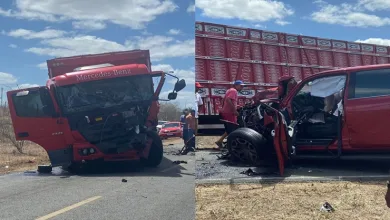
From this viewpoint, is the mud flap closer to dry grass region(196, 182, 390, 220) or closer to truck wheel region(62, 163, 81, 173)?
truck wheel region(62, 163, 81, 173)

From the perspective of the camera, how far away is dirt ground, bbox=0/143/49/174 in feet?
6.64

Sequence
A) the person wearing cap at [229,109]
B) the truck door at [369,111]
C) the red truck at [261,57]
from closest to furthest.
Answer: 1. the truck door at [369,111]
2. the person wearing cap at [229,109]
3. the red truck at [261,57]

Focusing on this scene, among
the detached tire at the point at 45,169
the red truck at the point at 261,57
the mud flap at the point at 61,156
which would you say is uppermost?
the red truck at the point at 261,57

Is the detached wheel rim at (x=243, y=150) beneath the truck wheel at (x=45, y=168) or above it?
beneath

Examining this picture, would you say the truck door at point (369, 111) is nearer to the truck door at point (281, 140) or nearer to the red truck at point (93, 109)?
the truck door at point (281, 140)

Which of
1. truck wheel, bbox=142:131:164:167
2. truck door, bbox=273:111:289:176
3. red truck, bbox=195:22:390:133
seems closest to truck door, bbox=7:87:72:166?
truck wheel, bbox=142:131:164:167

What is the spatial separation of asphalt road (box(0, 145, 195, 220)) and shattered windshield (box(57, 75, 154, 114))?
269 millimetres

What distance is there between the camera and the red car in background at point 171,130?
80.5 inches

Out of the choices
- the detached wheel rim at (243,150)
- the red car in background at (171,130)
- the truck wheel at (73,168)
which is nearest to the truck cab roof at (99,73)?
the red car in background at (171,130)

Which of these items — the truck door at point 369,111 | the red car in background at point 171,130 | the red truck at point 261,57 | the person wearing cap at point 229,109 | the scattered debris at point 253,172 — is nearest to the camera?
the red car in background at point 171,130

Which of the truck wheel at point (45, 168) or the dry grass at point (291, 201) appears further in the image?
the dry grass at point (291, 201)

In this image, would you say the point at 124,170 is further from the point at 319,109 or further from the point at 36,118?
the point at 319,109

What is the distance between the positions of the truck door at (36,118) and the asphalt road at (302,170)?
1.78 m

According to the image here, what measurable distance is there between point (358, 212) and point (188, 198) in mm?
1427
